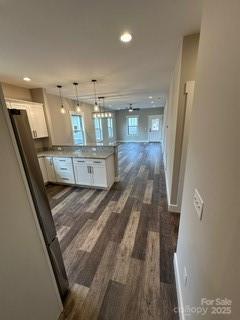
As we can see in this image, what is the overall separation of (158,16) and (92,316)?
125 inches

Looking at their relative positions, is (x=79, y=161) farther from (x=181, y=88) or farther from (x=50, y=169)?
(x=181, y=88)

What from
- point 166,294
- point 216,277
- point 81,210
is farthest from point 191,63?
point 81,210

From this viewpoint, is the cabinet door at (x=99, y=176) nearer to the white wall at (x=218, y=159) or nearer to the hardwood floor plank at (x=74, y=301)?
the hardwood floor plank at (x=74, y=301)

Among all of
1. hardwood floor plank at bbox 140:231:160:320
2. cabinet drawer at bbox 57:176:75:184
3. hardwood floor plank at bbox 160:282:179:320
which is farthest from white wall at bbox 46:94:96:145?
hardwood floor plank at bbox 160:282:179:320

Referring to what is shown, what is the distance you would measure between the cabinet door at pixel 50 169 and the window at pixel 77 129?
7.68 ft

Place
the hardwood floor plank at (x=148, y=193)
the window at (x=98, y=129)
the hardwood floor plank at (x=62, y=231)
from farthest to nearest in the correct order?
the window at (x=98, y=129) < the hardwood floor plank at (x=148, y=193) < the hardwood floor plank at (x=62, y=231)

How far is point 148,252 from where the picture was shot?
6.54ft

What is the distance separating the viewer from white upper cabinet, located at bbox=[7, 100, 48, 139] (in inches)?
156

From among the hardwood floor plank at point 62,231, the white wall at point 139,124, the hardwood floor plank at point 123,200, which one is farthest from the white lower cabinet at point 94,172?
the white wall at point 139,124

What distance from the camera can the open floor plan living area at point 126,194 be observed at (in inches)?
28.2

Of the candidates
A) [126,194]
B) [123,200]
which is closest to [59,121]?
[126,194]

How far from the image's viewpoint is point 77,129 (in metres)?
6.80

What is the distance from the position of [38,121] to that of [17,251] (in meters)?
4.20

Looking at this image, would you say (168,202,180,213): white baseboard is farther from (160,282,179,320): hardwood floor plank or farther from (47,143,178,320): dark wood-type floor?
(160,282,179,320): hardwood floor plank
